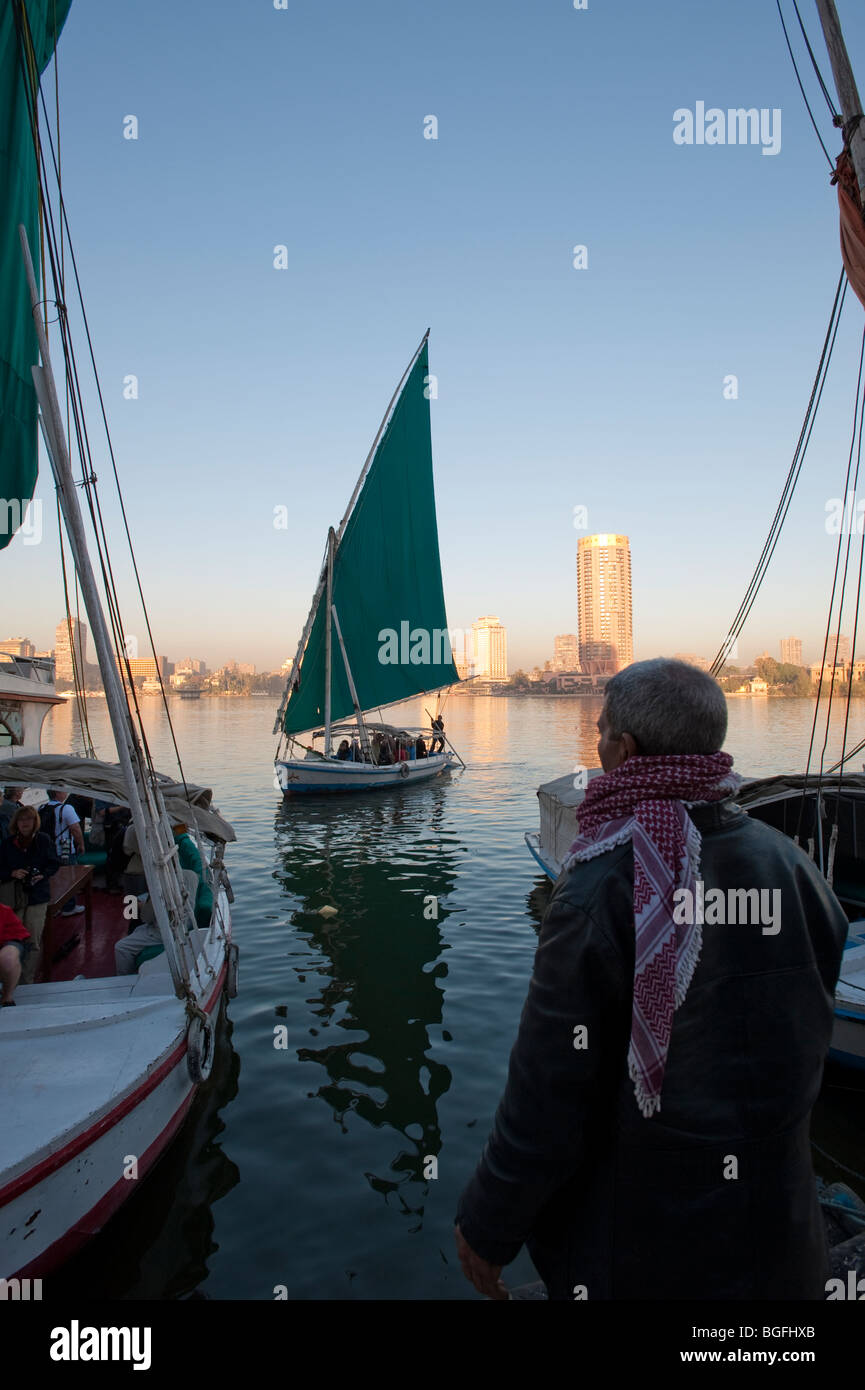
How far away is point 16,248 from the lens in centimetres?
762

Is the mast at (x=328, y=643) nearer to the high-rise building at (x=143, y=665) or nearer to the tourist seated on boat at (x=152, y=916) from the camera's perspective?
the high-rise building at (x=143, y=665)

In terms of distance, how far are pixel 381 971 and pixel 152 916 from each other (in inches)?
146

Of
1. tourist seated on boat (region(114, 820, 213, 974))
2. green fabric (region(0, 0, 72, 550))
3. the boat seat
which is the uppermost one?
green fabric (region(0, 0, 72, 550))

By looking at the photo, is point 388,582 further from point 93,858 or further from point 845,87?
point 845,87

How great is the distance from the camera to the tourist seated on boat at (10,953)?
20.6ft

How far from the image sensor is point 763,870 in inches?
82.4

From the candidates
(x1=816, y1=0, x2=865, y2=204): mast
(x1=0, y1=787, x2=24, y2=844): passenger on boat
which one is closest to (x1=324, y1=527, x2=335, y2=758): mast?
(x1=0, y1=787, x2=24, y2=844): passenger on boat

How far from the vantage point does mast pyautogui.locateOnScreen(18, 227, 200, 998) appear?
5.95 metres

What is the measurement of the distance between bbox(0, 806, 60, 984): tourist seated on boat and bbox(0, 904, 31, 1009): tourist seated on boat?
3.33 feet

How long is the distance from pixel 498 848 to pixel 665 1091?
18137 millimetres

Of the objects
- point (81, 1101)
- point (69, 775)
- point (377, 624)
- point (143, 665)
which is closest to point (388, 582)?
point (377, 624)

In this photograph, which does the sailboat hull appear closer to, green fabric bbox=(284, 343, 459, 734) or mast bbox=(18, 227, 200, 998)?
green fabric bbox=(284, 343, 459, 734)

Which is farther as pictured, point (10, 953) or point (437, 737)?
point (437, 737)
